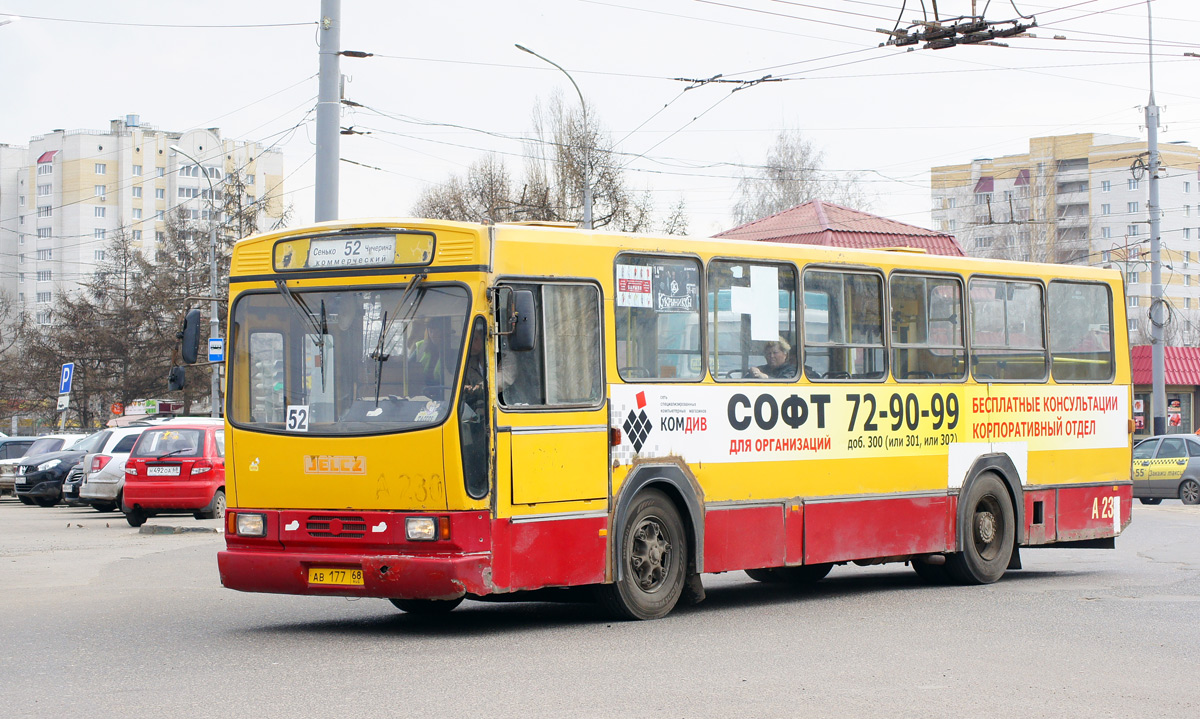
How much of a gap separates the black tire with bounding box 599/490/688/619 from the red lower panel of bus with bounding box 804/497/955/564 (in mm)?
1662

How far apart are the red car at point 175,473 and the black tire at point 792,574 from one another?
1203 cm

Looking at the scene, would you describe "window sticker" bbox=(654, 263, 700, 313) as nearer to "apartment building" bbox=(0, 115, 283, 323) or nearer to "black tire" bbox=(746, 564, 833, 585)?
"black tire" bbox=(746, 564, 833, 585)

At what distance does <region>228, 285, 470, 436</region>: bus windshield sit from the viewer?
10.0 metres

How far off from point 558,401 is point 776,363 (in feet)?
8.53

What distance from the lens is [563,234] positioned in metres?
10.8

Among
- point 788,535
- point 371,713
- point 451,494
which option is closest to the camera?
point 371,713

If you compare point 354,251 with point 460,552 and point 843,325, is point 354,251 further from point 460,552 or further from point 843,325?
point 843,325

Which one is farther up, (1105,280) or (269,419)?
(1105,280)

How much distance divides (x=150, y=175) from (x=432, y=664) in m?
126

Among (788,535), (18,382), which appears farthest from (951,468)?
(18,382)

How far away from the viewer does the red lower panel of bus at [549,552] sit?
9.98 m

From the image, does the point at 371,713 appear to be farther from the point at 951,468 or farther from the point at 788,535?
the point at 951,468

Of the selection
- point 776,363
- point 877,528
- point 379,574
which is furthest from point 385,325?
point 877,528

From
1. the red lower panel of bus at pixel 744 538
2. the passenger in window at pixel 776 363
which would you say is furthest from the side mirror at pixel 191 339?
the passenger in window at pixel 776 363
